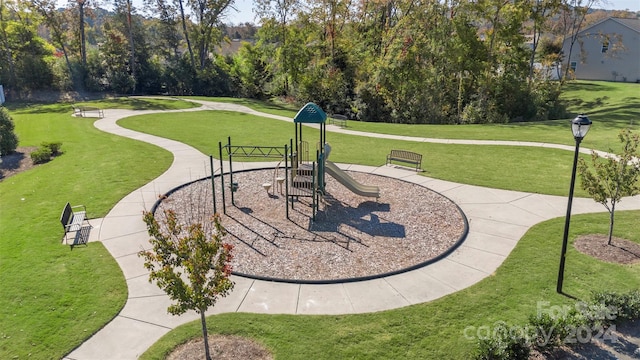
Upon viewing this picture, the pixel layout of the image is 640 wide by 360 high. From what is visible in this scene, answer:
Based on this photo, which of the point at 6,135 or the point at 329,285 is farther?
the point at 6,135

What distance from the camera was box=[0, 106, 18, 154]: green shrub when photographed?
60.6ft

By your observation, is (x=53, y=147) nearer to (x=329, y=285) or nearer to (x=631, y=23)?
(x=329, y=285)

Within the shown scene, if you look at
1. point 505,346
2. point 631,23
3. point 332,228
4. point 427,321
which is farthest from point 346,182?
point 631,23

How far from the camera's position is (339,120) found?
1107 inches

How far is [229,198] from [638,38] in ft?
189

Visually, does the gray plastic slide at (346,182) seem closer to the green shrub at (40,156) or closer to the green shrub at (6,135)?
the green shrub at (40,156)

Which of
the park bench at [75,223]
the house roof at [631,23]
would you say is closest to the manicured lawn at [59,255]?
the park bench at [75,223]

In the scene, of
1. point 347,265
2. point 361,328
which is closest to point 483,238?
point 347,265

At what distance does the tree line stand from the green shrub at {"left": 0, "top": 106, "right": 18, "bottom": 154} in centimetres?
2308

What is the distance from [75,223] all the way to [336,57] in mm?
29759

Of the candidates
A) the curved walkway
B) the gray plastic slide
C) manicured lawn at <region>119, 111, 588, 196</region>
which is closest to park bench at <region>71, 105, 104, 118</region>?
manicured lawn at <region>119, 111, 588, 196</region>

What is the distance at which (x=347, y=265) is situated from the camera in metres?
9.41

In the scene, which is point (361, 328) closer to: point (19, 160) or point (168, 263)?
point (168, 263)

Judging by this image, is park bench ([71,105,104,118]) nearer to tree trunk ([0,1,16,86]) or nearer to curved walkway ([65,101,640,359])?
tree trunk ([0,1,16,86])
